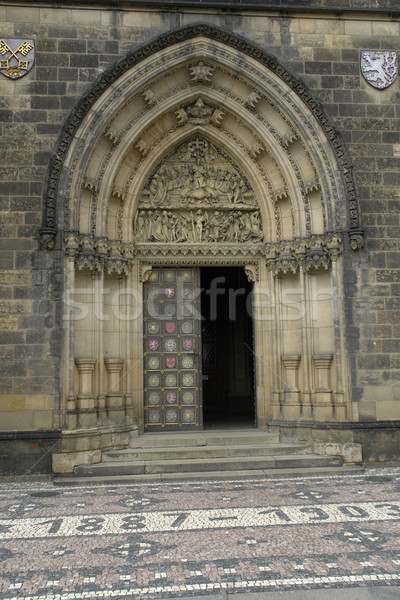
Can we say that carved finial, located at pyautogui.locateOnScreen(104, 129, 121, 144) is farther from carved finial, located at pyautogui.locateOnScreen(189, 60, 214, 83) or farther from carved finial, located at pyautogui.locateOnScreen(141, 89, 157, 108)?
carved finial, located at pyautogui.locateOnScreen(189, 60, 214, 83)

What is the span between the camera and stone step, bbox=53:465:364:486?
8.77 meters

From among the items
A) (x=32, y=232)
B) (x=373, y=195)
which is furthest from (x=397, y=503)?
(x=32, y=232)

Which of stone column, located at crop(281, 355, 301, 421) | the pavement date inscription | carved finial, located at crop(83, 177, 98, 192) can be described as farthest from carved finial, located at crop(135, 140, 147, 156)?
the pavement date inscription

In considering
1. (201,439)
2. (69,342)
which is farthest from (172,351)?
(69,342)

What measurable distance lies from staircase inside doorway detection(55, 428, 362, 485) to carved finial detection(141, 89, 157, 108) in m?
6.28

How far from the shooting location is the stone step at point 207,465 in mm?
9039

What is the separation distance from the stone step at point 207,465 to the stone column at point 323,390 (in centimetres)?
79

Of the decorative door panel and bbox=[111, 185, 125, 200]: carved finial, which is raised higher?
bbox=[111, 185, 125, 200]: carved finial

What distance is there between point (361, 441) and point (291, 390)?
1.55 metres

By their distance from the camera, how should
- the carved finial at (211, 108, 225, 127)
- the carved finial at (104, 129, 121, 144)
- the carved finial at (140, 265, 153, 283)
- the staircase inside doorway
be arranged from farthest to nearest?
the carved finial at (211, 108, 225, 127) → the carved finial at (140, 265, 153, 283) → the carved finial at (104, 129, 121, 144) → the staircase inside doorway

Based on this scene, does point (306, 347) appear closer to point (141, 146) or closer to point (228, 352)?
point (141, 146)

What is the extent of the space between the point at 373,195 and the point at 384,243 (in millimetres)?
A: 920

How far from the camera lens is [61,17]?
395 inches

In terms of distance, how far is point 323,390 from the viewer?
32.8 ft
